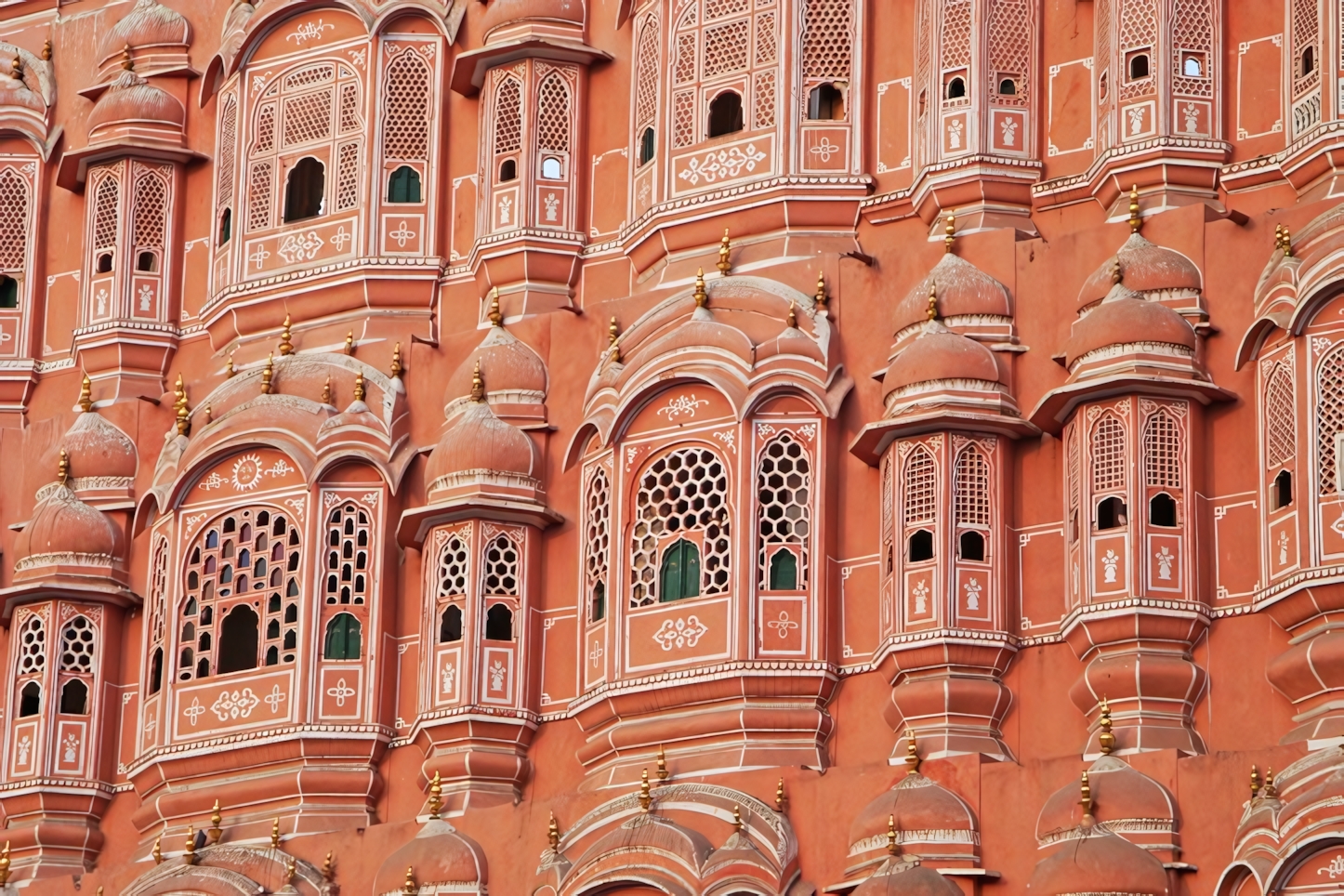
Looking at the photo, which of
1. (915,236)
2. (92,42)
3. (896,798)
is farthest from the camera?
(92,42)

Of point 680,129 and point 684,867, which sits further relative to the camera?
point 680,129

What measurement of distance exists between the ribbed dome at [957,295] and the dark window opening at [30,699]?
317 inches

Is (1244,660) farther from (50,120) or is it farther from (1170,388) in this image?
(50,120)

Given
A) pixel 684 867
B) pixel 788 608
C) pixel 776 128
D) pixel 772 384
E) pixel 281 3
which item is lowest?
pixel 684 867

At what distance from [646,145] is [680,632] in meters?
4.80

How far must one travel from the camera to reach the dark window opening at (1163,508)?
85.9 ft

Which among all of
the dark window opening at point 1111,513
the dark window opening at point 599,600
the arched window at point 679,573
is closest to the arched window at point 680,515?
the arched window at point 679,573

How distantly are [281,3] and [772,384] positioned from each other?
6.84 metres

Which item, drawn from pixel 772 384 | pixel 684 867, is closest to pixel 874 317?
pixel 772 384

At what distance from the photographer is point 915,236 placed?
2908cm

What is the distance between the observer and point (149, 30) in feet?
109

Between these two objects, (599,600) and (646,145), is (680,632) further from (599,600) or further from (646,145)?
(646,145)

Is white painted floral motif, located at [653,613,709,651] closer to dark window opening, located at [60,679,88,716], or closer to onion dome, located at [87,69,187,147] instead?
dark window opening, located at [60,679,88,716]

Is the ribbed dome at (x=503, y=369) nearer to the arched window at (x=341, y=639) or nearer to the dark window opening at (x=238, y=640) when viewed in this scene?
the arched window at (x=341, y=639)
